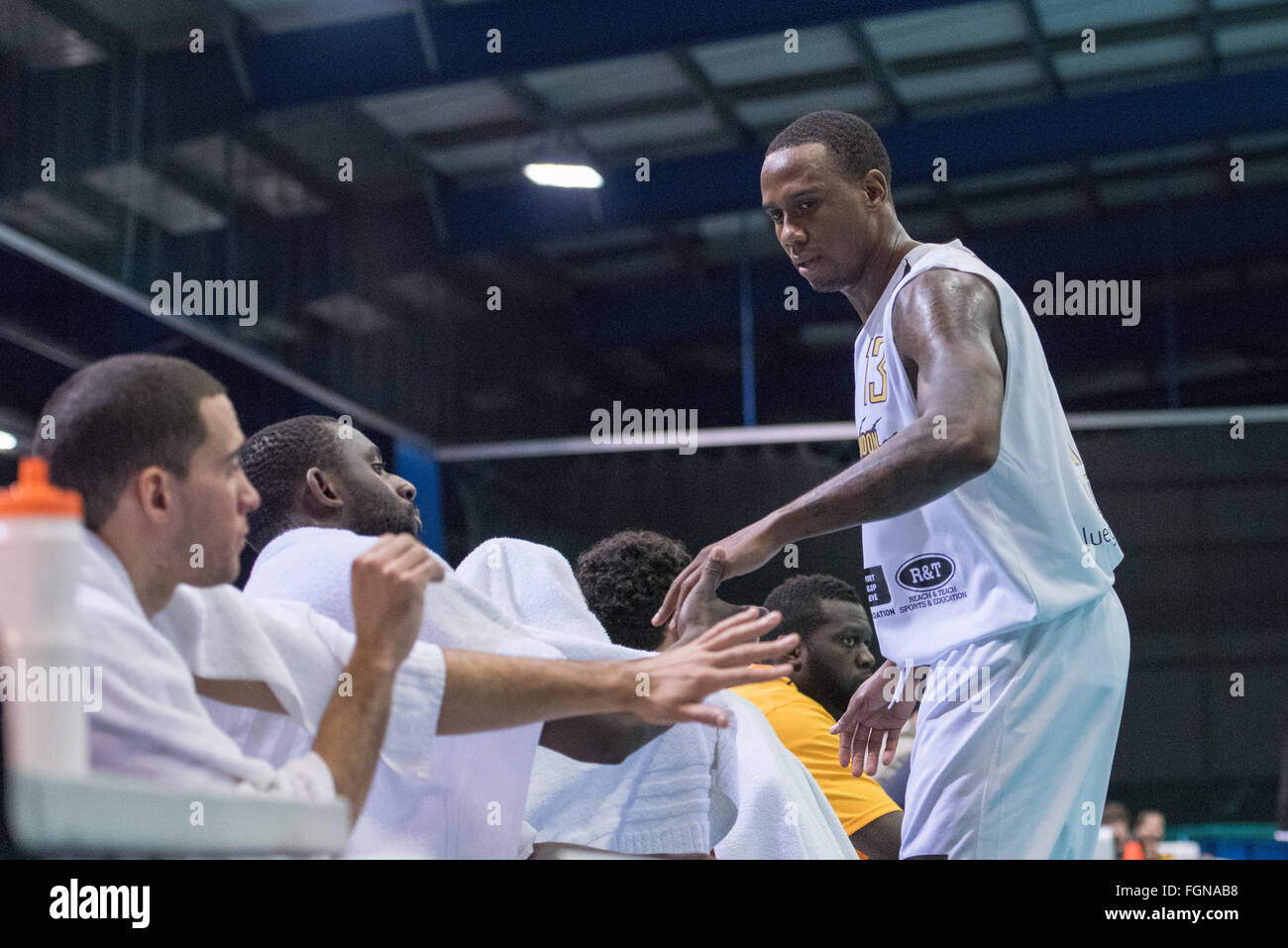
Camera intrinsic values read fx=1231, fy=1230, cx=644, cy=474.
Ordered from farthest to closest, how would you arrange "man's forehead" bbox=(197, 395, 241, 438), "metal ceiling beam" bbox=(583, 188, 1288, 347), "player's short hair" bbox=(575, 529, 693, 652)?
"metal ceiling beam" bbox=(583, 188, 1288, 347), "player's short hair" bbox=(575, 529, 693, 652), "man's forehead" bbox=(197, 395, 241, 438)

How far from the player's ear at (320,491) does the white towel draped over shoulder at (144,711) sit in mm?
696

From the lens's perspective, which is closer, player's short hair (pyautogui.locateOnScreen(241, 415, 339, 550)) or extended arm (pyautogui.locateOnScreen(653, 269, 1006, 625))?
extended arm (pyautogui.locateOnScreen(653, 269, 1006, 625))

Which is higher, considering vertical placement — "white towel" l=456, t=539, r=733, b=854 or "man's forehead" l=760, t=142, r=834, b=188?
"man's forehead" l=760, t=142, r=834, b=188

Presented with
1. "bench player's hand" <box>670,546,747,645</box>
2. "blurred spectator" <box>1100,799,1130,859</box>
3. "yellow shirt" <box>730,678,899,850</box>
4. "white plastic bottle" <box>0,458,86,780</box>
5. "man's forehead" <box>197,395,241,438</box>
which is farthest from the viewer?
"blurred spectator" <box>1100,799,1130,859</box>

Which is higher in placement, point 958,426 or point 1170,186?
point 1170,186

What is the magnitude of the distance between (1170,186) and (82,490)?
6.08 m

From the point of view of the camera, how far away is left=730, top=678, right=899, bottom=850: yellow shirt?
2.13 m

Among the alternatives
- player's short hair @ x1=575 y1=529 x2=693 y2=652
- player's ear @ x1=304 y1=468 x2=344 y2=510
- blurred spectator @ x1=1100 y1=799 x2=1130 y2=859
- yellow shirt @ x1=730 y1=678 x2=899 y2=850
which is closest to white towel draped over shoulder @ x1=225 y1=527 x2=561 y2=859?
player's ear @ x1=304 y1=468 x2=344 y2=510

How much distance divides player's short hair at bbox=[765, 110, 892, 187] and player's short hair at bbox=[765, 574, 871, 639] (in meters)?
1.23

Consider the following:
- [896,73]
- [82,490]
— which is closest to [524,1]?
[896,73]

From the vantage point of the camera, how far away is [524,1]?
14.6 feet

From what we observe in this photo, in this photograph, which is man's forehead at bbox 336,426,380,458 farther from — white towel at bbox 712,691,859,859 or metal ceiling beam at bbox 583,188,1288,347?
metal ceiling beam at bbox 583,188,1288,347
